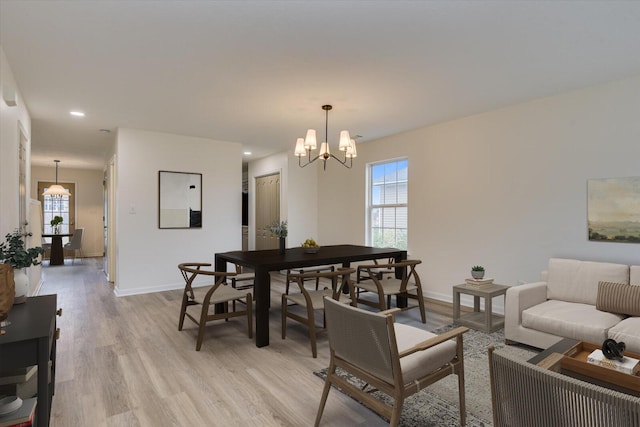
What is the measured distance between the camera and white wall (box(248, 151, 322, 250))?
6691 millimetres

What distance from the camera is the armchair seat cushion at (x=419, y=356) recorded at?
5.75 ft

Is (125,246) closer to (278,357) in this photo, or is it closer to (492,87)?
(278,357)

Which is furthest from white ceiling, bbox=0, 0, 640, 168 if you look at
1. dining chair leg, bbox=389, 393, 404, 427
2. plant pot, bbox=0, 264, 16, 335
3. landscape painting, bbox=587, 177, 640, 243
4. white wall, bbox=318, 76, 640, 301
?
dining chair leg, bbox=389, 393, 404, 427

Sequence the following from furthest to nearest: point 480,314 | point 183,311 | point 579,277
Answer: point 480,314
point 183,311
point 579,277

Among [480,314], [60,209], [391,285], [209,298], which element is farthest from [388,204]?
[60,209]

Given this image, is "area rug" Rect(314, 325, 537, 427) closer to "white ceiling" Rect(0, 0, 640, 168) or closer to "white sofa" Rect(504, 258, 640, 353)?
"white sofa" Rect(504, 258, 640, 353)

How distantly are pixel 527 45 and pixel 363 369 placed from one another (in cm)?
254

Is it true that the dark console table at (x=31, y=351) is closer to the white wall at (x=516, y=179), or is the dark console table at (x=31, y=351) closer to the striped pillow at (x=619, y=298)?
the striped pillow at (x=619, y=298)

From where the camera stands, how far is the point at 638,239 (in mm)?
3193

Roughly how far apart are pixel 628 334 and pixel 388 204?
3531mm

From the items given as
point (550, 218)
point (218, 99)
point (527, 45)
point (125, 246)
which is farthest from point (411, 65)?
point (125, 246)

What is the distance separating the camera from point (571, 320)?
9.07 ft

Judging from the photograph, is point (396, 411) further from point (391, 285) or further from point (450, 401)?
point (391, 285)

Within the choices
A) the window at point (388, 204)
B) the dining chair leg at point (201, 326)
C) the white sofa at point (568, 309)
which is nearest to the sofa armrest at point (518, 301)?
the white sofa at point (568, 309)
